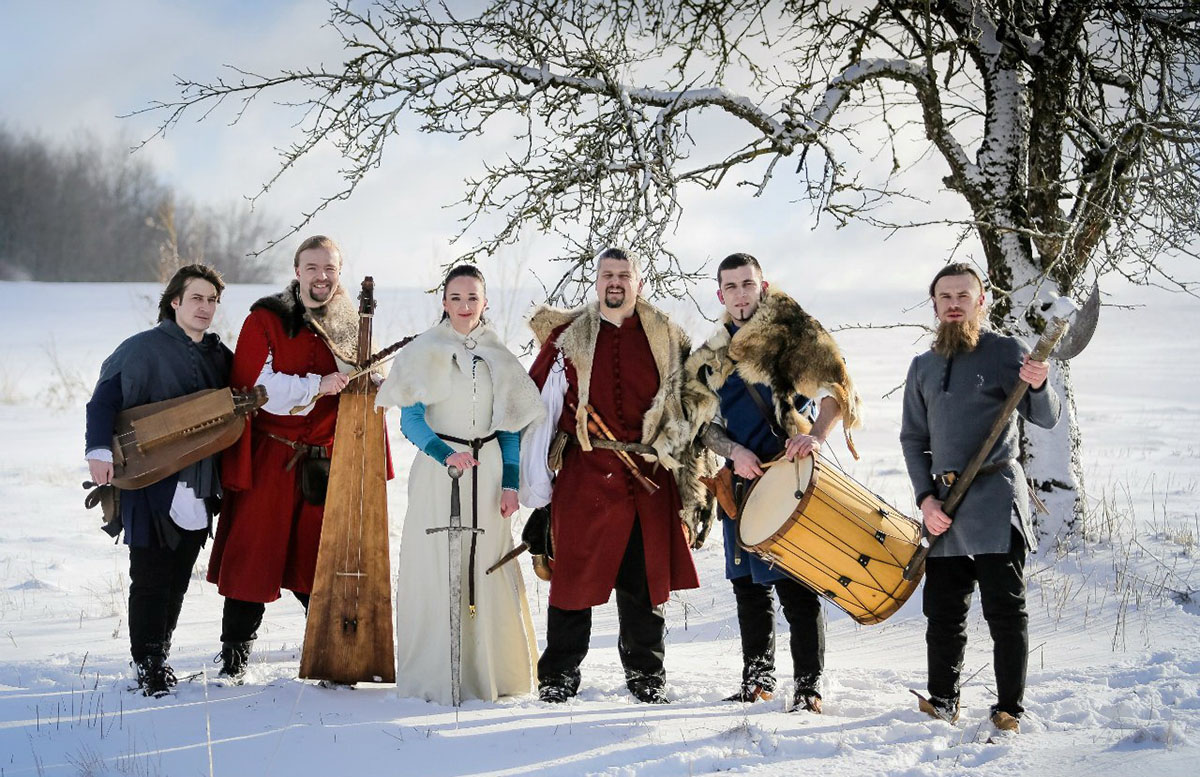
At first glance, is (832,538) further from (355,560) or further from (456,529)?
(355,560)

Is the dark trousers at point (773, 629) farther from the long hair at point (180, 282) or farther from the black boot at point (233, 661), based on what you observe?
the long hair at point (180, 282)

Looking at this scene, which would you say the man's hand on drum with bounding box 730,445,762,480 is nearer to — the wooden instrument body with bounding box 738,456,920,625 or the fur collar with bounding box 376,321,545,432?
the wooden instrument body with bounding box 738,456,920,625

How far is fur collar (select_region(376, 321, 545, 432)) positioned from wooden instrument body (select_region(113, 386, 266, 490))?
0.66 meters

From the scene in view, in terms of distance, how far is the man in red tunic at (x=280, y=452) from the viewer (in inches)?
187

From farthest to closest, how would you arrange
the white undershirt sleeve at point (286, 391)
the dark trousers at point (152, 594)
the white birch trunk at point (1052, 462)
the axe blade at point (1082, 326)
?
the white birch trunk at point (1052, 462)
the white undershirt sleeve at point (286, 391)
the dark trousers at point (152, 594)
the axe blade at point (1082, 326)

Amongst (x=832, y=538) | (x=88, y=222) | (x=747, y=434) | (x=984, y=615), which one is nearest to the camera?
(x=984, y=615)

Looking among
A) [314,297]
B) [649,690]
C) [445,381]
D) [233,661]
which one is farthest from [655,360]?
[233,661]

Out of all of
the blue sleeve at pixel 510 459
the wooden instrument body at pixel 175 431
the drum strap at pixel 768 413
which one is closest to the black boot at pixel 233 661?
the wooden instrument body at pixel 175 431

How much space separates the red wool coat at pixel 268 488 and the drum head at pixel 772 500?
192 centimetres

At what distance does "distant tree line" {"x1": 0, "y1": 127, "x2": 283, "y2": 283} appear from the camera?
4381 cm

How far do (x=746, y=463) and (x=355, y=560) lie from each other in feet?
5.91

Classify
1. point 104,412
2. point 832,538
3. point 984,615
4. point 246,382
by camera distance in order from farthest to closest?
point 246,382, point 104,412, point 832,538, point 984,615

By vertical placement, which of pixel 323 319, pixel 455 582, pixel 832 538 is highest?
pixel 323 319

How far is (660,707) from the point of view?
4512 mm
